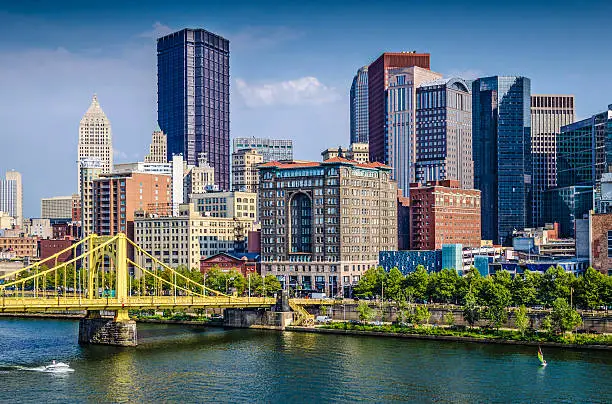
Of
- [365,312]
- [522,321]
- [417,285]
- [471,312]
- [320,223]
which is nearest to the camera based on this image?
[522,321]

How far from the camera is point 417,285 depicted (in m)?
144

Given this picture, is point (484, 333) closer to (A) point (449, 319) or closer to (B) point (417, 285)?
(A) point (449, 319)

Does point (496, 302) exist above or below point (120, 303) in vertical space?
below

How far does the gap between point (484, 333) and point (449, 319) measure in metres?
6.95

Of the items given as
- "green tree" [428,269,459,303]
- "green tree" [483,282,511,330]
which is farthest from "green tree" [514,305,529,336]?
"green tree" [428,269,459,303]

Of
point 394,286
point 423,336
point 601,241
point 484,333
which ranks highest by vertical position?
point 601,241

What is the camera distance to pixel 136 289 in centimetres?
17538

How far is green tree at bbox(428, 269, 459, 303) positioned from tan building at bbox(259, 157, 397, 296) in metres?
33.1

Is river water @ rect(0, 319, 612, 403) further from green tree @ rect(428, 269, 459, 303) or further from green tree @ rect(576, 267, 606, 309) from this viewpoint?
green tree @ rect(428, 269, 459, 303)

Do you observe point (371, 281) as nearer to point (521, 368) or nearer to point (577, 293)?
point (577, 293)

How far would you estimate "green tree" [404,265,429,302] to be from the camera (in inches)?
5576

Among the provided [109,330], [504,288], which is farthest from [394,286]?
[109,330]

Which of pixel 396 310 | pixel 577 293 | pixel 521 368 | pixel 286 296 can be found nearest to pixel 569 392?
pixel 521 368

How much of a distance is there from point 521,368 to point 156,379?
40698 mm
